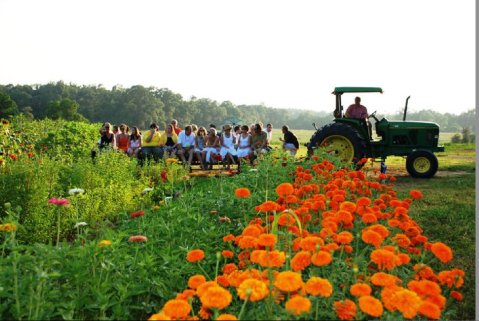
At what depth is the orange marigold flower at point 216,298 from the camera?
54.5 inches

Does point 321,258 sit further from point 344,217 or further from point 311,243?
point 344,217

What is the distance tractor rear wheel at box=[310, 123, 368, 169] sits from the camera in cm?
868

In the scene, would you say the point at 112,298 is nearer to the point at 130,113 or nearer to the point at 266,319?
the point at 266,319

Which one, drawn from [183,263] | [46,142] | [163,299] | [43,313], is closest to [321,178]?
[183,263]

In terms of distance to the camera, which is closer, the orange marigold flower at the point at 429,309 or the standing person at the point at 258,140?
the orange marigold flower at the point at 429,309

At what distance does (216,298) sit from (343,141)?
8041mm

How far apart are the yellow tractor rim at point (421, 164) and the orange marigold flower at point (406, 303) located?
8287mm

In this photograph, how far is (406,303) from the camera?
4.73ft

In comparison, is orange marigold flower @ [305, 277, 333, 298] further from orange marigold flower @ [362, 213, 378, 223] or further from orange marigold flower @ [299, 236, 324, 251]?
orange marigold flower @ [362, 213, 378, 223]

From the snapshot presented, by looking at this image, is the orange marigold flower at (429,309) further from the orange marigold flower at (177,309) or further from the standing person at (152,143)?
the standing person at (152,143)

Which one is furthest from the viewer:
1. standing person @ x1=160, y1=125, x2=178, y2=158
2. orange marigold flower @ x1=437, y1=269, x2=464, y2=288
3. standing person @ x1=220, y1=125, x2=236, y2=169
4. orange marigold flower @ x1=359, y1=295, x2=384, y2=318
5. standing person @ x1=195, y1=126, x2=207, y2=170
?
standing person @ x1=160, y1=125, x2=178, y2=158

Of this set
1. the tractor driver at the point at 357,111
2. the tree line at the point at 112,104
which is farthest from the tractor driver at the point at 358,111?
the tree line at the point at 112,104

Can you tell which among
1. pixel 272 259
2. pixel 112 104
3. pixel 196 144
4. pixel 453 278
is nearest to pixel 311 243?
pixel 272 259

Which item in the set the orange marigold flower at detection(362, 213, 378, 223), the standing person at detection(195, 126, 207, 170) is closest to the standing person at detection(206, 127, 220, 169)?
the standing person at detection(195, 126, 207, 170)
